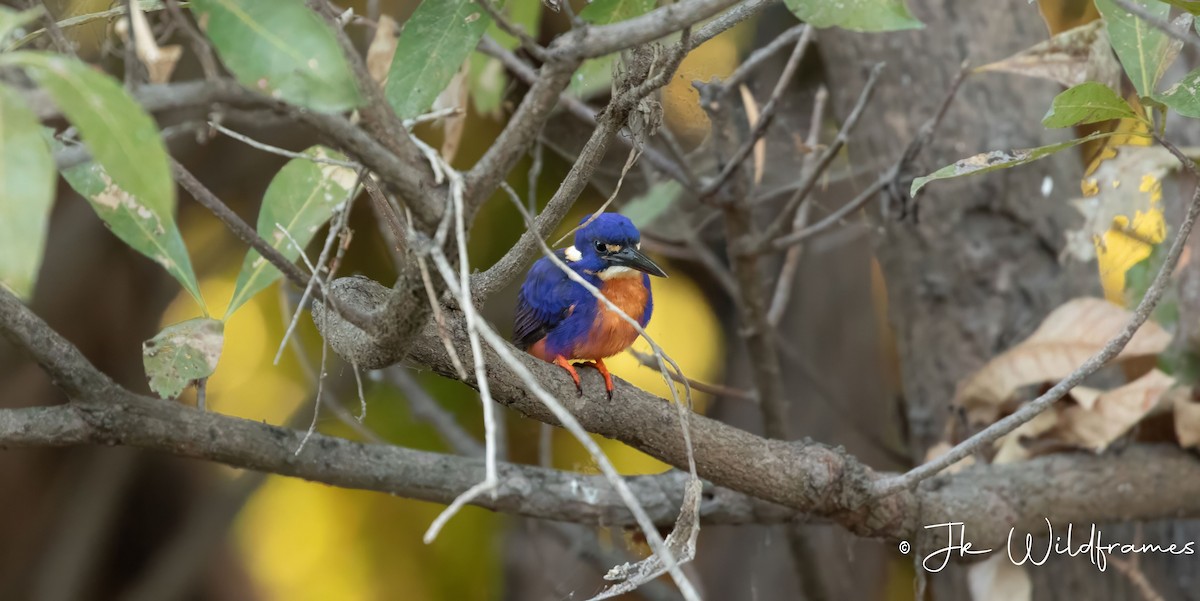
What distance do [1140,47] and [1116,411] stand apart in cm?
119

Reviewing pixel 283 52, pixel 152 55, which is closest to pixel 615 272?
pixel 152 55

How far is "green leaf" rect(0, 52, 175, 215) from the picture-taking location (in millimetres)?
947

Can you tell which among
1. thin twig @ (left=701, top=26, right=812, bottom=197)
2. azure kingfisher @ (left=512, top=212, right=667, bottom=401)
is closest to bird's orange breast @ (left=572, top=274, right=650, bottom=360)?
azure kingfisher @ (left=512, top=212, right=667, bottom=401)

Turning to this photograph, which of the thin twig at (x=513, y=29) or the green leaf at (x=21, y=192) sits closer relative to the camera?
the green leaf at (x=21, y=192)

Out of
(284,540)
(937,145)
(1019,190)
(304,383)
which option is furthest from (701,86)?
(284,540)

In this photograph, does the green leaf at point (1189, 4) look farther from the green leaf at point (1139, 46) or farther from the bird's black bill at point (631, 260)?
the bird's black bill at point (631, 260)

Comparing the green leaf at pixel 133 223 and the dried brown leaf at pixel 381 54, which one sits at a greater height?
the dried brown leaf at pixel 381 54

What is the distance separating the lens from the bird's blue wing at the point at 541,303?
2795mm

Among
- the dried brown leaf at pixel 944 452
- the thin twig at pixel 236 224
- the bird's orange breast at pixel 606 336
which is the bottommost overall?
the thin twig at pixel 236 224

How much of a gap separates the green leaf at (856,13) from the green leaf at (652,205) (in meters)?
1.71

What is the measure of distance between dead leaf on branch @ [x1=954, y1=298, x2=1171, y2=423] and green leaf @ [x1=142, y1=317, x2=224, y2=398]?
2.15m

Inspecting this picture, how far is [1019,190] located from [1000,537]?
1.15 meters

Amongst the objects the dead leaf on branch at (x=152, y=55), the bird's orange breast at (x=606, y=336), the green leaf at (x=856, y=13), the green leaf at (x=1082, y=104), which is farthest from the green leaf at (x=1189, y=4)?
the dead leaf on branch at (x=152, y=55)

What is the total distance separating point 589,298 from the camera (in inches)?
108
